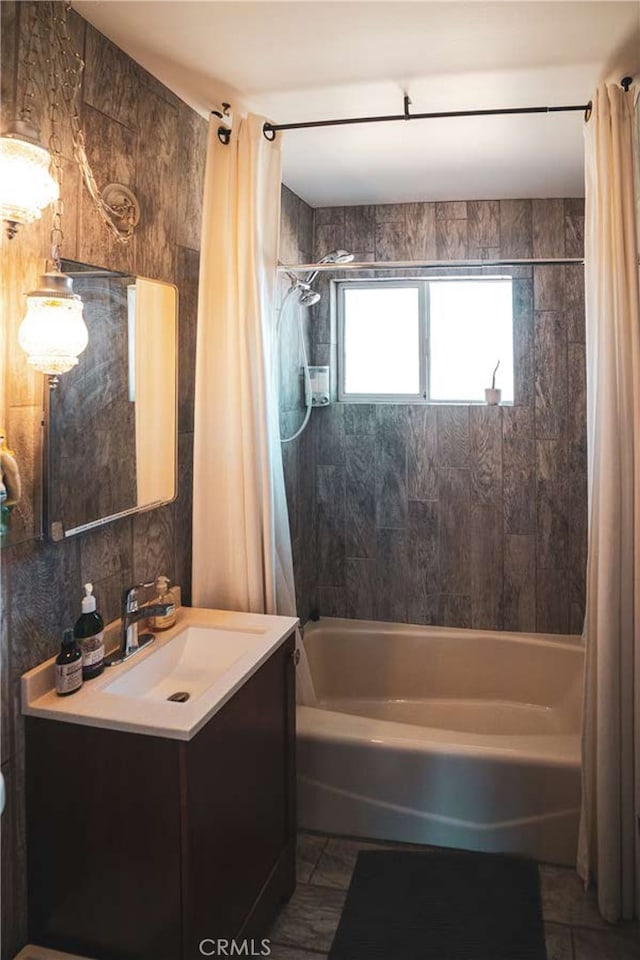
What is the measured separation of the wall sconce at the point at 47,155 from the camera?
53.4 inches

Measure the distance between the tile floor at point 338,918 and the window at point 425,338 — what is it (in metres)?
2.04

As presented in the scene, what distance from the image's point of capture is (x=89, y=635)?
1.65 m

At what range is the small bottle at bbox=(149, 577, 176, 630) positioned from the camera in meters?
1.98

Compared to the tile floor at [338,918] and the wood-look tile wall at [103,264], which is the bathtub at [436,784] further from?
the wood-look tile wall at [103,264]

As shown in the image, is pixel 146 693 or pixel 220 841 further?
pixel 146 693

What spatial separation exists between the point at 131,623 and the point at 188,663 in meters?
0.23

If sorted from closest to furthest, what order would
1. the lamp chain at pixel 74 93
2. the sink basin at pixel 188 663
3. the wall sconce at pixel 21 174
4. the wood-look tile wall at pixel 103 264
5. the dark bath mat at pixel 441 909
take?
the wall sconce at pixel 21 174
the wood-look tile wall at pixel 103 264
the lamp chain at pixel 74 93
the sink basin at pixel 188 663
the dark bath mat at pixel 441 909

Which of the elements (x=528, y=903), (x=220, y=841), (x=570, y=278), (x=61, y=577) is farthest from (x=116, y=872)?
(x=570, y=278)

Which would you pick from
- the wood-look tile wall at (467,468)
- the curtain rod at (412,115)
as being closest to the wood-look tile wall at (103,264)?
the curtain rod at (412,115)

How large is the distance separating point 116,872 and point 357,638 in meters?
1.96

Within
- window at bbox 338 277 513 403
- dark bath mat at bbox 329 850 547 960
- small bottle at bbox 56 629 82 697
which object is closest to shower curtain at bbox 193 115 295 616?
small bottle at bbox 56 629 82 697

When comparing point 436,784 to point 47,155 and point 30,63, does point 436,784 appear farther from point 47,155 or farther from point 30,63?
point 30,63

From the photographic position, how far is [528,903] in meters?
2.06

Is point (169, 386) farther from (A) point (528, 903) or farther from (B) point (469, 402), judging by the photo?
(A) point (528, 903)
